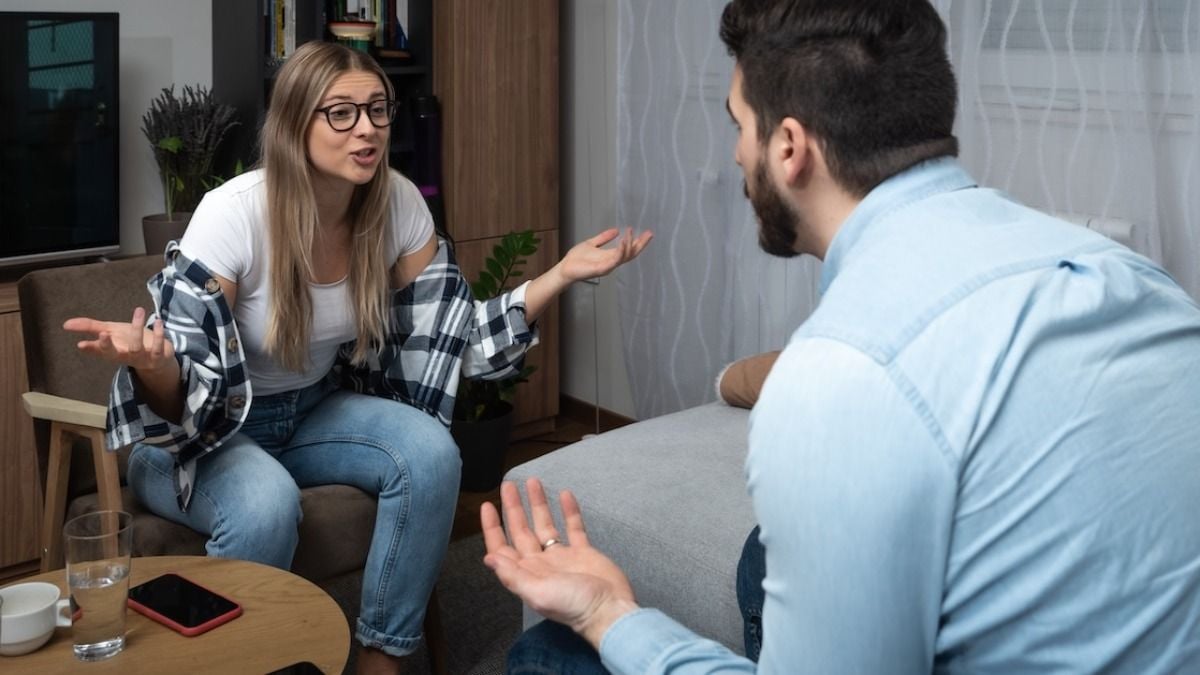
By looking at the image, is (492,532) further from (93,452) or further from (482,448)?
(482,448)

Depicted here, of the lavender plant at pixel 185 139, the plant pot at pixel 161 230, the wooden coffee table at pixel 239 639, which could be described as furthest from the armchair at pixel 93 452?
the lavender plant at pixel 185 139

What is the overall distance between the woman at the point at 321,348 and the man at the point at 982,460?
119cm

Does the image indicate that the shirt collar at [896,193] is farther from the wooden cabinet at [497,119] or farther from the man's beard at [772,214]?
the wooden cabinet at [497,119]

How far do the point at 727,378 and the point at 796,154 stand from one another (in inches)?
57.4

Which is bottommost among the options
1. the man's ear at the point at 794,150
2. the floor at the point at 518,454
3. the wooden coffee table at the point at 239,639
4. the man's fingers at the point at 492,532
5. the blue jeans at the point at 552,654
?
the floor at the point at 518,454

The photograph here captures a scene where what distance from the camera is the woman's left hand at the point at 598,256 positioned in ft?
7.26

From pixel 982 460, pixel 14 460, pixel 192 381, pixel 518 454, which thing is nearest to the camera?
pixel 982 460

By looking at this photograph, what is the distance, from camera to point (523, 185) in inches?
145

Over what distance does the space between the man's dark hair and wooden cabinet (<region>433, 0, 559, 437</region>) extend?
2464 millimetres

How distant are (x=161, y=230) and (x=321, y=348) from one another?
3.36 feet

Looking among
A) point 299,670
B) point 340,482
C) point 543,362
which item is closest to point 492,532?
point 299,670

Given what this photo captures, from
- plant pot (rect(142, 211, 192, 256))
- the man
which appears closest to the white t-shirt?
plant pot (rect(142, 211, 192, 256))

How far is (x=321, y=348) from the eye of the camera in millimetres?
2258

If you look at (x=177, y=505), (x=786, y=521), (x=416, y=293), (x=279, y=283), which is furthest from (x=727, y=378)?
(x=786, y=521)
